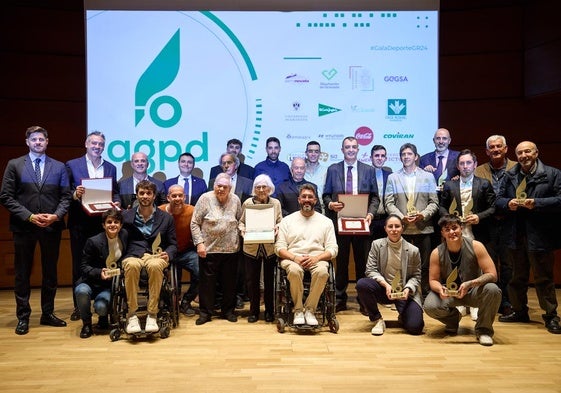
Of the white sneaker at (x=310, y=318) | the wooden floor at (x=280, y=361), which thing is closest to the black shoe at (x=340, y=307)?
the wooden floor at (x=280, y=361)

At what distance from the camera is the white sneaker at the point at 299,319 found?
13.5 feet

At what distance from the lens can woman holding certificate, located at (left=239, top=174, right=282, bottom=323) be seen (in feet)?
14.6

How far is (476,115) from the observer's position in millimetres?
6348

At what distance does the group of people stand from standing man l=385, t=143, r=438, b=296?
0.03ft

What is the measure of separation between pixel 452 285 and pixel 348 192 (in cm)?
139

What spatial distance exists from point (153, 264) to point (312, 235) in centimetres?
126

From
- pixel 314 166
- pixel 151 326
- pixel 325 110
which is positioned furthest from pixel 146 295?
pixel 325 110

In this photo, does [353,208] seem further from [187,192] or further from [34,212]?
[34,212]

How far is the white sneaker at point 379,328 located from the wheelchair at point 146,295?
1.55 meters

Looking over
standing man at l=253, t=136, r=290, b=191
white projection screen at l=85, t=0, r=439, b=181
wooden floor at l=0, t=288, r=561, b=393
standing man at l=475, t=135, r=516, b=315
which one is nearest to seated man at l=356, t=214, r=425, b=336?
wooden floor at l=0, t=288, r=561, b=393

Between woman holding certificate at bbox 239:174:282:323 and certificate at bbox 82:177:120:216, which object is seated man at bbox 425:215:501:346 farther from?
certificate at bbox 82:177:120:216

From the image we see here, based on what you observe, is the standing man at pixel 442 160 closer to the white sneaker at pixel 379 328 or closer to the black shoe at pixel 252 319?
the white sneaker at pixel 379 328

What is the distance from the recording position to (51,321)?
4391 mm

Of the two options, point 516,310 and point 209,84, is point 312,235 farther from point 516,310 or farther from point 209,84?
point 209,84
